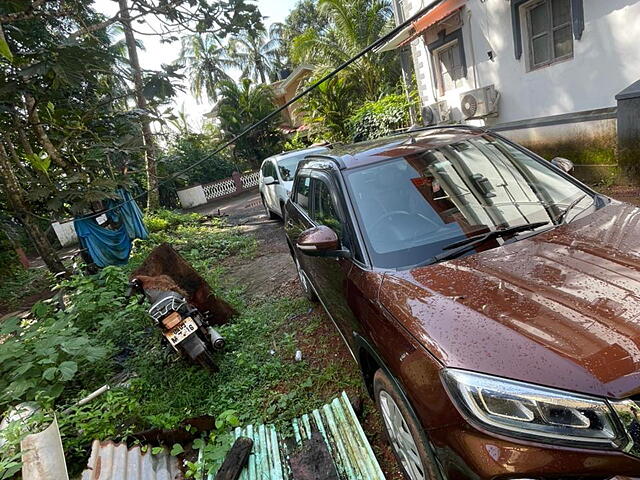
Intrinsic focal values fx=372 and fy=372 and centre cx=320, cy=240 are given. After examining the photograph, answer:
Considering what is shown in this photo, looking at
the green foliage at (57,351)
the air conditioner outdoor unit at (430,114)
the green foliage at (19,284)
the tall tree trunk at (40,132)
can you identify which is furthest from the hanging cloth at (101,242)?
the air conditioner outdoor unit at (430,114)

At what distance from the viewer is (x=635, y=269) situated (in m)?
1.54

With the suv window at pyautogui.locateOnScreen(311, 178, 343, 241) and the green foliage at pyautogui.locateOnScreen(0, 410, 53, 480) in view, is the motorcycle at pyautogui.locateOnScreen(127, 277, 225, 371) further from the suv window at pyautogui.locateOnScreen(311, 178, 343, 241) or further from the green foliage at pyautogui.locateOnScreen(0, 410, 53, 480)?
the suv window at pyautogui.locateOnScreen(311, 178, 343, 241)

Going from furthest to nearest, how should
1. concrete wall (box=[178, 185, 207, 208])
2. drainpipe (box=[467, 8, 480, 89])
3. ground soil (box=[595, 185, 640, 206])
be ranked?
concrete wall (box=[178, 185, 207, 208])
drainpipe (box=[467, 8, 480, 89])
ground soil (box=[595, 185, 640, 206])

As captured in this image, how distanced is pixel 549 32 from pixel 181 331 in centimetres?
777

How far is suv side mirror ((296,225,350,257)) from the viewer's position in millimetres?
2336

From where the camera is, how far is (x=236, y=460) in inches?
93.6

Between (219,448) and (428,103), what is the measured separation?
1048cm

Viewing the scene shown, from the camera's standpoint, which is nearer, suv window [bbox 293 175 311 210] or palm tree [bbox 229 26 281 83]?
suv window [bbox 293 175 311 210]

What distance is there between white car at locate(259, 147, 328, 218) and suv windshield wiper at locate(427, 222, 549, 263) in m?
5.68

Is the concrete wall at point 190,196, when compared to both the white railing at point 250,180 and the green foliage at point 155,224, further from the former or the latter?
the green foliage at point 155,224

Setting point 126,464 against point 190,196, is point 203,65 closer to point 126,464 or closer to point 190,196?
point 190,196

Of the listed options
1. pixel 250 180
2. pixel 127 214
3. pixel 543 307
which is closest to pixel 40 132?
pixel 127 214

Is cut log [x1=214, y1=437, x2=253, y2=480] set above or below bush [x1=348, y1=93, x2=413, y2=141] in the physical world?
below

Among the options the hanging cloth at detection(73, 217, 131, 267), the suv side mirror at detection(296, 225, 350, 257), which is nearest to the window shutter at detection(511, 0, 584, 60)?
the suv side mirror at detection(296, 225, 350, 257)
